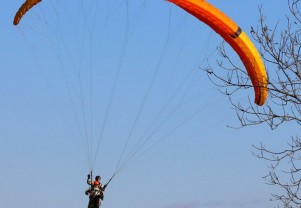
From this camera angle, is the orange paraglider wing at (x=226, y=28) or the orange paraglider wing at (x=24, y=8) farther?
the orange paraglider wing at (x=24, y=8)

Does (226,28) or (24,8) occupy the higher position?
(24,8)

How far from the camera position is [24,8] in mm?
21609

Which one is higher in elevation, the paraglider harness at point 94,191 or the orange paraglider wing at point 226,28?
the orange paraglider wing at point 226,28

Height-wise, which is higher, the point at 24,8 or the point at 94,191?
the point at 24,8

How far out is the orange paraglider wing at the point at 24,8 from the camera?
2108cm

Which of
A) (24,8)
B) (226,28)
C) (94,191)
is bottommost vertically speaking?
(94,191)

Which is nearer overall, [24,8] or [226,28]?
[226,28]

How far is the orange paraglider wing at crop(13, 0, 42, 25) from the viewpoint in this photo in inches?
830

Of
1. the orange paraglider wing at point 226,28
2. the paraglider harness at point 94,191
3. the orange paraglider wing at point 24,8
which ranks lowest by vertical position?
the paraglider harness at point 94,191

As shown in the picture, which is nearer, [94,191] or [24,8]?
[94,191]

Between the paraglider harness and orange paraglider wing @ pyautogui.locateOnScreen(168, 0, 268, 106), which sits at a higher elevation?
orange paraglider wing @ pyautogui.locateOnScreen(168, 0, 268, 106)

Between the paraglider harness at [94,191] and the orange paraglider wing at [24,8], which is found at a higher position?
the orange paraglider wing at [24,8]

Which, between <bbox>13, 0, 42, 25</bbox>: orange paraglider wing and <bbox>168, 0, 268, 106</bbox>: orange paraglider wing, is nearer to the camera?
<bbox>168, 0, 268, 106</bbox>: orange paraglider wing

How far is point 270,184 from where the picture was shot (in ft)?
47.3
